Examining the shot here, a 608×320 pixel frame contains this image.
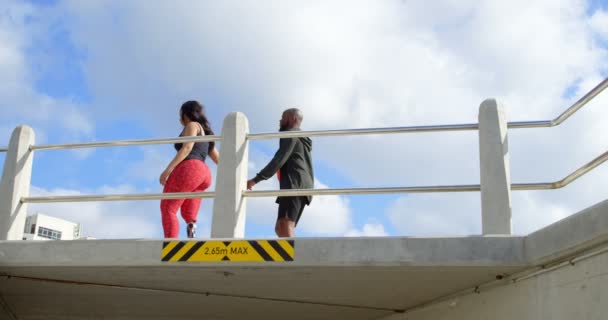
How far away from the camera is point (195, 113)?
729 cm

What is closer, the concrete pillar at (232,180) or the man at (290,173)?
the concrete pillar at (232,180)

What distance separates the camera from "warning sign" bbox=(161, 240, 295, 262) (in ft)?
19.0

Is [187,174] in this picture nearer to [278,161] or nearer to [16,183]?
[278,161]

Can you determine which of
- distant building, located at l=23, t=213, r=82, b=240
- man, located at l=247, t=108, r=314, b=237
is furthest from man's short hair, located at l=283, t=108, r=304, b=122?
distant building, located at l=23, t=213, r=82, b=240

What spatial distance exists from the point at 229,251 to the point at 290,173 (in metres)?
1.23

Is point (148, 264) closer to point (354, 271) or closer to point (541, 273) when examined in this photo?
point (354, 271)

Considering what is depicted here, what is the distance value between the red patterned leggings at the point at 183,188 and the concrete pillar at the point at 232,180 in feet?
2.11

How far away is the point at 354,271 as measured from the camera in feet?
19.5

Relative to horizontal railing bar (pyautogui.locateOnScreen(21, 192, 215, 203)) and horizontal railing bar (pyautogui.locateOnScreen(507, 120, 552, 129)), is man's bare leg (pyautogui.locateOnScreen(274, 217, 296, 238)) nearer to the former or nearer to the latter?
horizontal railing bar (pyautogui.locateOnScreen(21, 192, 215, 203))

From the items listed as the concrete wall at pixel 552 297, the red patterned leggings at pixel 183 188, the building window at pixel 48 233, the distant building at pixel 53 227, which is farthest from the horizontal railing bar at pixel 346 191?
the building window at pixel 48 233

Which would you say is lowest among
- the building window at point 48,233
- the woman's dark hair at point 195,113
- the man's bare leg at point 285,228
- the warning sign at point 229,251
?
the warning sign at point 229,251

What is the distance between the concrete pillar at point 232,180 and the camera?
621 centimetres

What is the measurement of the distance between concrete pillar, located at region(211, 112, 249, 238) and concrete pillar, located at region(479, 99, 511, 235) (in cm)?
197

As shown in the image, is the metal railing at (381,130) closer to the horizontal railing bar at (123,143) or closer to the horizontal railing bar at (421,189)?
the horizontal railing bar at (123,143)
